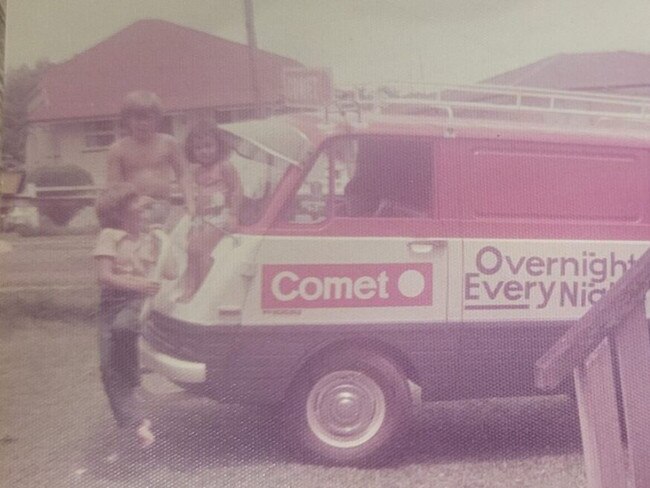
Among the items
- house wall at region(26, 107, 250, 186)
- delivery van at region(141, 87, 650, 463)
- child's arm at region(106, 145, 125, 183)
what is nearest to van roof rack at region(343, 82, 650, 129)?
delivery van at region(141, 87, 650, 463)

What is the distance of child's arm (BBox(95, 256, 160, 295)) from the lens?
2334 mm

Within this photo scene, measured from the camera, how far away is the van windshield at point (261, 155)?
2.39 metres

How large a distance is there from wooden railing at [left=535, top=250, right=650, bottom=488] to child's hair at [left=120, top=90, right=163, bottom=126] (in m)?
1.15

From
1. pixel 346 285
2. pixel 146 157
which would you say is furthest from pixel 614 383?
pixel 146 157

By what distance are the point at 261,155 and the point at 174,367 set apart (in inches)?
22.7

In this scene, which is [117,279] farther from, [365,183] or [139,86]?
[365,183]

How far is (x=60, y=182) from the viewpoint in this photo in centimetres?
233

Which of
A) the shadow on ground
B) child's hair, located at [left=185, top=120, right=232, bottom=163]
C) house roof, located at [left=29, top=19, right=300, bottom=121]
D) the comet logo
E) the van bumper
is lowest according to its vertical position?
the shadow on ground

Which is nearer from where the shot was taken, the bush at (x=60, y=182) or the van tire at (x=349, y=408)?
the bush at (x=60, y=182)

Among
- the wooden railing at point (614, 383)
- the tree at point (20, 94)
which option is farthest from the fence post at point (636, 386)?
the tree at point (20, 94)

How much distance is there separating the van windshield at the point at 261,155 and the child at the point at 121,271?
247 millimetres

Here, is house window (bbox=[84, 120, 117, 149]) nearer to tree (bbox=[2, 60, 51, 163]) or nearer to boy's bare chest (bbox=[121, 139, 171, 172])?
boy's bare chest (bbox=[121, 139, 171, 172])

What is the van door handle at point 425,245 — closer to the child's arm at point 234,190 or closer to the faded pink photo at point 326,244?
the faded pink photo at point 326,244

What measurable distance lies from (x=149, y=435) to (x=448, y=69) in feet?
3.98
